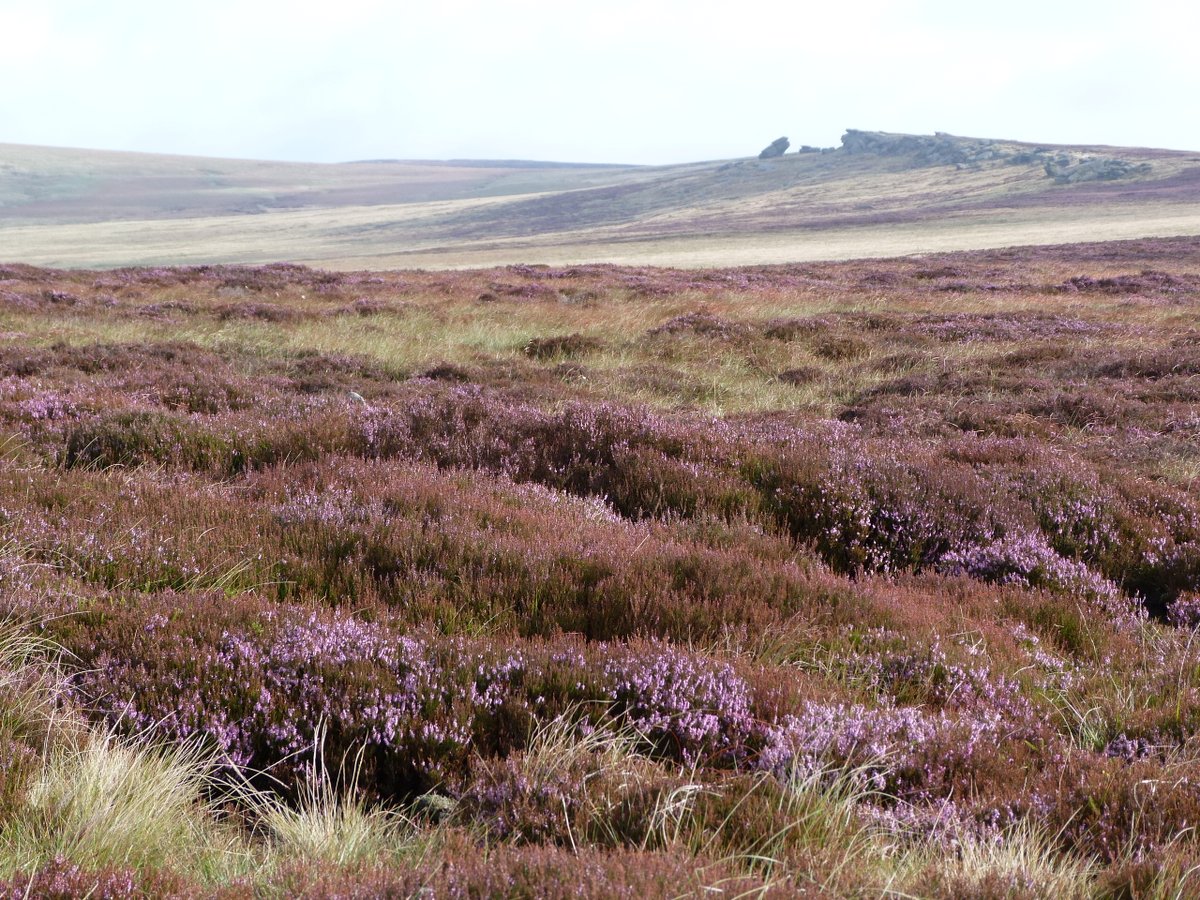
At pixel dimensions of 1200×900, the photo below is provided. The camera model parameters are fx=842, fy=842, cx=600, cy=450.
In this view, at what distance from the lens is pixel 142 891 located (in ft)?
6.53

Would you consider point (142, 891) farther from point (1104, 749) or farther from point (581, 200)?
point (581, 200)

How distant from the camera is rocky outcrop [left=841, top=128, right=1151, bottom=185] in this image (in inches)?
4643

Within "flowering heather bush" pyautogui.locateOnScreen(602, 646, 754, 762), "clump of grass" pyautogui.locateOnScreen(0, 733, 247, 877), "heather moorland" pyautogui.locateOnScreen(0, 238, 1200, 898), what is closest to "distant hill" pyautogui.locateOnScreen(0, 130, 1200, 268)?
"heather moorland" pyautogui.locateOnScreen(0, 238, 1200, 898)

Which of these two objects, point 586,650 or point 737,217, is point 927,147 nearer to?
point 737,217

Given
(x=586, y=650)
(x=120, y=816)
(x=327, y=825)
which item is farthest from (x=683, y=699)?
(x=120, y=816)

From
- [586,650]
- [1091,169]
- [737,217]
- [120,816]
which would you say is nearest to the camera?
[120,816]

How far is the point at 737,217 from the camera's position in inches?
4729

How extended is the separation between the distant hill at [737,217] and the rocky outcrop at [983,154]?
420mm

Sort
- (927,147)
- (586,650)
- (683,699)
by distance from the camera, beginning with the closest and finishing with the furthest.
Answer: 1. (683,699)
2. (586,650)
3. (927,147)

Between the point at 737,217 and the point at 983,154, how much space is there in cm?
6073

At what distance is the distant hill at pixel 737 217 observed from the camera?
70.3 metres

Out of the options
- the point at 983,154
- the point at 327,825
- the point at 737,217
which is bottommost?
the point at 327,825

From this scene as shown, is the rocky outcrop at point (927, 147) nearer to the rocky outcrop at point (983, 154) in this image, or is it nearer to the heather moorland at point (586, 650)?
the rocky outcrop at point (983, 154)

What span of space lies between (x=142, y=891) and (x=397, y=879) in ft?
1.97
